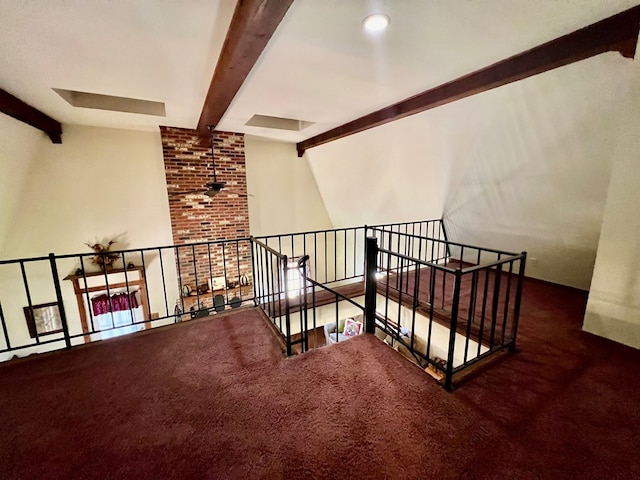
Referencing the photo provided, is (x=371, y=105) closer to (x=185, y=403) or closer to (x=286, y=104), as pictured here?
(x=286, y=104)

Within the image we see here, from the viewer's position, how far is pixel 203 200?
526 cm

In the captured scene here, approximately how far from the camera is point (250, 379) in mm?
1987

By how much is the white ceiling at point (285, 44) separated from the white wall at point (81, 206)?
5.10 ft

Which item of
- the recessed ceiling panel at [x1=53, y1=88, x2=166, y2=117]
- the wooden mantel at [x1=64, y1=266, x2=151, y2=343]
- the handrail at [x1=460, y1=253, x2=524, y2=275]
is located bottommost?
the wooden mantel at [x1=64, y1=266, x2=151, y2=343]

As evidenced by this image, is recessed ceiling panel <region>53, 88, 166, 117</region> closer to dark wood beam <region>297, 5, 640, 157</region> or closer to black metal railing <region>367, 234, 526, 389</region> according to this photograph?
dark wood beam <region>297, 5, 640, 157</region>

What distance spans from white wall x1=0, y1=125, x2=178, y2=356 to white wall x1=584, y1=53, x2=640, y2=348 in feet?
20.3

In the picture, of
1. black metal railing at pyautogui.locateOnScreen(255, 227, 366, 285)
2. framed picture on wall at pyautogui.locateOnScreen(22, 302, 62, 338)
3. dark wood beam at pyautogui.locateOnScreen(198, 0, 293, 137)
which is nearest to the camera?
dark wood beam at pyautogui.locateOnScreen(198, 0, 293, 137)

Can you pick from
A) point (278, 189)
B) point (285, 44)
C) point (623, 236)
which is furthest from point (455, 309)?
point (278, 189)

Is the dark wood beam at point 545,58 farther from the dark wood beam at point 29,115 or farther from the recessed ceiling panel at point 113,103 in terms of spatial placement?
the dark wood beam at point 29,115

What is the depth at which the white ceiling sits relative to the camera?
1.67 m

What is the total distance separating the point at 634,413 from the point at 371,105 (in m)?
3.57

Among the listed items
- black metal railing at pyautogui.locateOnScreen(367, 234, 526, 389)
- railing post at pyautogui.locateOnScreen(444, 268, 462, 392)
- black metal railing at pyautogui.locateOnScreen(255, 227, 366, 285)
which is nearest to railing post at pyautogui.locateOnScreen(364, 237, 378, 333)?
black metal railing at pyautogui.locateOnScreen(367, 234, 526, 389)

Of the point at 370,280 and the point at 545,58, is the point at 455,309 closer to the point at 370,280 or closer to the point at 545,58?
the point at 370,280

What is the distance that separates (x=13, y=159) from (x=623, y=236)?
7089mm
